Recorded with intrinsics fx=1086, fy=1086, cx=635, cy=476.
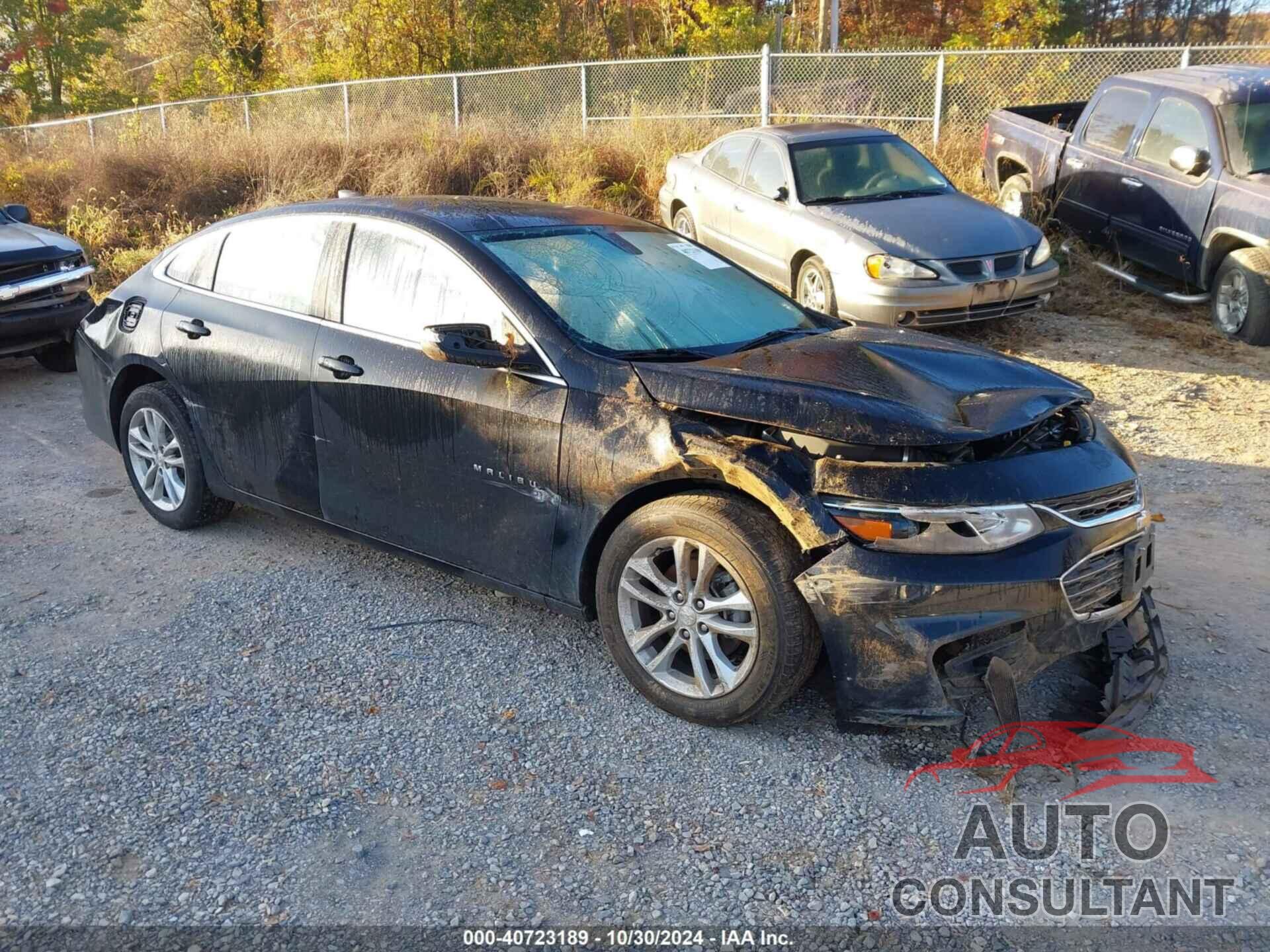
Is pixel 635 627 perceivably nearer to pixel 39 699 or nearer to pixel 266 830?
pixel 266 830

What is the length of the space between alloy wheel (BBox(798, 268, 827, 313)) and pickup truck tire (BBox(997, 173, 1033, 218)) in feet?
9.65

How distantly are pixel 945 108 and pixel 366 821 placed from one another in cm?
1278

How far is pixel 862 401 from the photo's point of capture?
341 centimetres

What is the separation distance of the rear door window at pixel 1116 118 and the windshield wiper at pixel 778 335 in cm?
667

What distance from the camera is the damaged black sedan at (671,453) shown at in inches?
127

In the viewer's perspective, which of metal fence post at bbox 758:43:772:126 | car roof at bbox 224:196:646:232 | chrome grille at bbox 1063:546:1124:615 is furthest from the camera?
metal fence post at bbox 758:43:772:126

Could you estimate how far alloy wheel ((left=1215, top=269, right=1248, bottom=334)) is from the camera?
8406 millimetres

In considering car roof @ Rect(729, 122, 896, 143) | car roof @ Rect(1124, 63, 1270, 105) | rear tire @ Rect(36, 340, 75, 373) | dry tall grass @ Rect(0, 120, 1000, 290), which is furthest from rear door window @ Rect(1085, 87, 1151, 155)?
rear tire @ Rect(36, 340, 75, 373)

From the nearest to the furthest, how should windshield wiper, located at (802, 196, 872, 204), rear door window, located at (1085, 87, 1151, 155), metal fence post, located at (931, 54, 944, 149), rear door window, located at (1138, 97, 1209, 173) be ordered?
1. rear door window, located at (1138, 97, 1209, 173)
2. windshield wiper, located at (802, 196, 872, 204)
3. rear door window, located at (1085, 87, 1151, 155)
4. metal fence post, located at (931, 54, 944, 149)

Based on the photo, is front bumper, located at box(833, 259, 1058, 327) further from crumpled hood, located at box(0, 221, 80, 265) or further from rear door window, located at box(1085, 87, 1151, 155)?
crumpled hood, located at box(0, 221, 80, 265)

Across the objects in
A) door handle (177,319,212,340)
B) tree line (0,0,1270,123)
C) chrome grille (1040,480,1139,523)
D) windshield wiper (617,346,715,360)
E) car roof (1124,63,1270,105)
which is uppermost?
tree line (0,0,1270,123)

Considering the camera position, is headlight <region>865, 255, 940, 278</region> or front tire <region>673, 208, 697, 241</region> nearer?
headlight <region>865, 255, 940, 278</region>

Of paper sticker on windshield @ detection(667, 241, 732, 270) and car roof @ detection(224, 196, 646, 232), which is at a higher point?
car roof @ detection(224, 196, 646, 232)

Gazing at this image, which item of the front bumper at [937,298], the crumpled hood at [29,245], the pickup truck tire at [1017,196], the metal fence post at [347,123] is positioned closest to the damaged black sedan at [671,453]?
the front bumper at [937,298]
